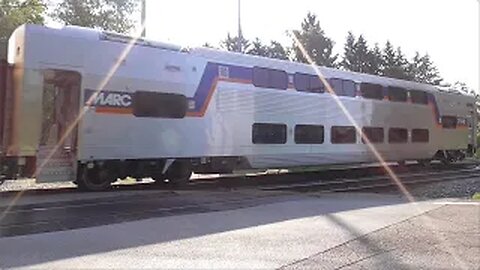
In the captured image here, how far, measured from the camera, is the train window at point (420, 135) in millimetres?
27172

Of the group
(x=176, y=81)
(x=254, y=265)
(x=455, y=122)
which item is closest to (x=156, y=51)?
(x=176, y=81)

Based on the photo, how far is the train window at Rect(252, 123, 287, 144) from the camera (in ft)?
63.5

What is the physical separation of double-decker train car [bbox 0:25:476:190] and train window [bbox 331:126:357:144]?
0.04m

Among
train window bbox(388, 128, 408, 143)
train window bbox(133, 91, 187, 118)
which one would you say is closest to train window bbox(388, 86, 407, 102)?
train window bbox(388, 128, 408, 143)

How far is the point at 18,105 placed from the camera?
13609 millimetres

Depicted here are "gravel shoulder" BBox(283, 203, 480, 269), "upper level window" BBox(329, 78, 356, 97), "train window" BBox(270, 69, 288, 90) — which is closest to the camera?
"gravel shoulder" BBox(283, 203, 480, 269)

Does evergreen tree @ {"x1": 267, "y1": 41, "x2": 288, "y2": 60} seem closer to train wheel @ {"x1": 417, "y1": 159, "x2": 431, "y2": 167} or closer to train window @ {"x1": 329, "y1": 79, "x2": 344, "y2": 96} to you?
train wheel @ {"x1": 417, "y1": 159, "x2": 431, "y2": 167}

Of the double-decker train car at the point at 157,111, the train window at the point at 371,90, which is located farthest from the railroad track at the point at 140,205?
the train window at the point at 371,90

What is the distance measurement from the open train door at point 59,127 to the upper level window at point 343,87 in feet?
34.8

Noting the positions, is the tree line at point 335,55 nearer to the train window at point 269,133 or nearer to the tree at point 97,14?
the tree at point 97,14

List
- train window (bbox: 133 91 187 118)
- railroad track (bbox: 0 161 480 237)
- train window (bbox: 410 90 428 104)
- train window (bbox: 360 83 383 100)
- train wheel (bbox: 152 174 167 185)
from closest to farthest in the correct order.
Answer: railroad track (bbox: 0 161 480 237)
train window (bbox: 133 91 187 118)
train wheel (bbox: 152 174 167 185)
train window (bbox: 360 83 383 100)
train window (bbox: 410 90 428 104)

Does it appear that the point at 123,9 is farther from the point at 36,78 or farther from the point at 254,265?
the point at 254,265

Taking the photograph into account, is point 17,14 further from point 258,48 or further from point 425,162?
point 258,48

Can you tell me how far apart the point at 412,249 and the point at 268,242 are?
1851 millimetres
